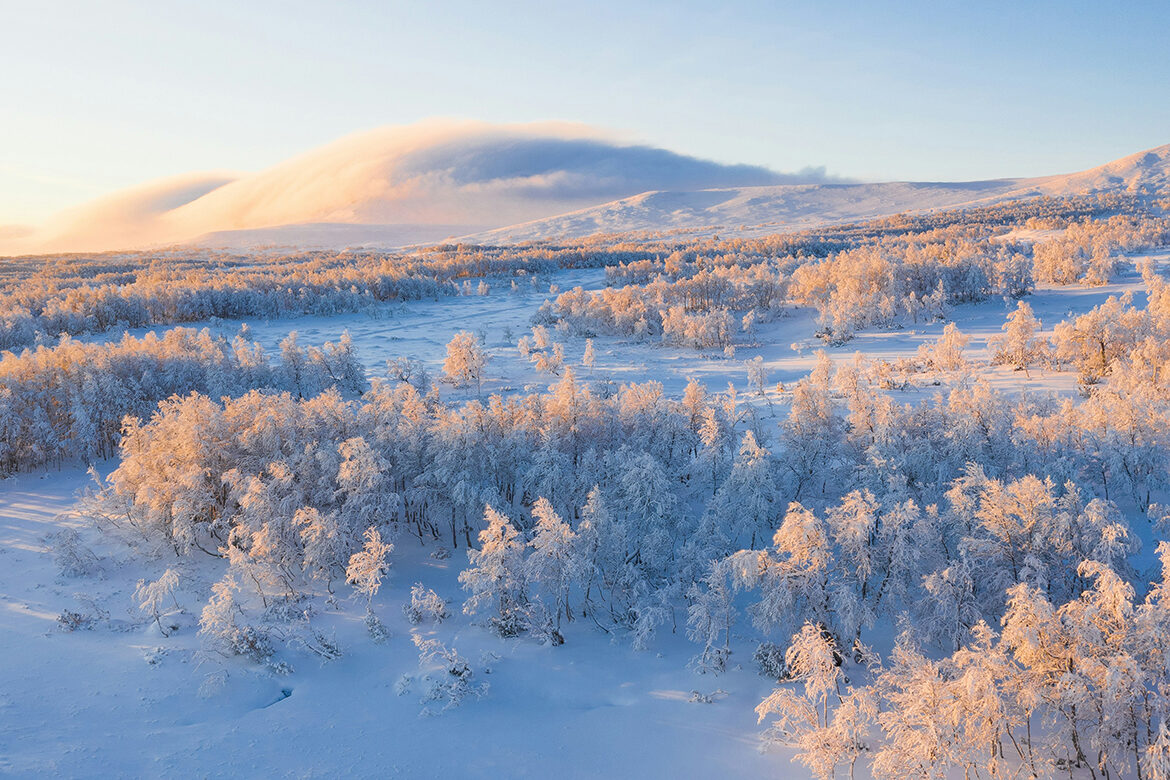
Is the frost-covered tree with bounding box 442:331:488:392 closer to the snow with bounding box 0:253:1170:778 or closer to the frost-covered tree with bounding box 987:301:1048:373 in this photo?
the snow with bounding box 0:253:1170:778

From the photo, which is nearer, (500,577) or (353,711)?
(353,711)

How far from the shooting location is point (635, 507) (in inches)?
619

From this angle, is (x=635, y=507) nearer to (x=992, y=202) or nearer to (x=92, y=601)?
(x=92, y=601)

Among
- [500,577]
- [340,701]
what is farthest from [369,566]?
[500,577]

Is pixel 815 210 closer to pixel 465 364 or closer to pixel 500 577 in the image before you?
pixel 465 364

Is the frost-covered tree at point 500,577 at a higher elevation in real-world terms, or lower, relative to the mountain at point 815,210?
lower

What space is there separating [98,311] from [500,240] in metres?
119

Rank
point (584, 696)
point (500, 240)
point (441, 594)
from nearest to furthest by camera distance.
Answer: point (584, 696) → point (441, 594) → point (500, 240)

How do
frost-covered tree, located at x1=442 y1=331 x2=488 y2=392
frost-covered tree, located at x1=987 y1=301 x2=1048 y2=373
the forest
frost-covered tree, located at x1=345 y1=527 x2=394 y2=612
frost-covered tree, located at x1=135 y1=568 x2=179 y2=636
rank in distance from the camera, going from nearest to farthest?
1. the forest
2. frost-covered tree, located at x1=345 y1=527 x2=394 y2=612
3. frost-covered tree, located at x1=135 y1=568 x2=179 y2=636
4. frost-covered tree, located at x1=987 y1=301 x2=1048 y2=373
5. frost-covered tree, located at x1=442 y1=331 x2=488 y2=392

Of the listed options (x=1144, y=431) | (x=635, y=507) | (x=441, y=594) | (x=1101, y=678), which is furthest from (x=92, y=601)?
(x=1144, y=431)

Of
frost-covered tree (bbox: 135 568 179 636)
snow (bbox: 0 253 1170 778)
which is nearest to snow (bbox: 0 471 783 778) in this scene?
snow (bbox: 0 253 1170 778)

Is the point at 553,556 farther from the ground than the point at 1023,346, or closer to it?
closer to it

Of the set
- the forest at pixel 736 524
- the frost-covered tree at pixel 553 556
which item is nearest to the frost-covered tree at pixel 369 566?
the forest at pixel 736 524

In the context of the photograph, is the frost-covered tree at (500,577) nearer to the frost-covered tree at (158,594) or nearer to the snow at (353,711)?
the snow at (353,711)
